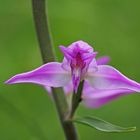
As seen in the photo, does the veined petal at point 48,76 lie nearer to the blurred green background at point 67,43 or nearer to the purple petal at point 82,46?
the purple petal at point 82,46

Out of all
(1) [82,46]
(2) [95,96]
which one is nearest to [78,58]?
(1) [82,46]

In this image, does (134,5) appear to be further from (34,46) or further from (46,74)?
(46,74)

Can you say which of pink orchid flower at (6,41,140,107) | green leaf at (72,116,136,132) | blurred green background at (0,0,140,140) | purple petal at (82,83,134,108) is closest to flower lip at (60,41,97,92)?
pink orchid flower at (6,41,140,107)

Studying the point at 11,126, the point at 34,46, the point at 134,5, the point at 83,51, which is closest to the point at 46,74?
the point at 83,51

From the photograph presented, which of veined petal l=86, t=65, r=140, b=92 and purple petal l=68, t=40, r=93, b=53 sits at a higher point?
purple petal l=68, t=40, r=93, b=53

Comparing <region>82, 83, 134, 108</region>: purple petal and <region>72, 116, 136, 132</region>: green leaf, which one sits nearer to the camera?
<region>72, 116, 136, 132</region>: green leaf

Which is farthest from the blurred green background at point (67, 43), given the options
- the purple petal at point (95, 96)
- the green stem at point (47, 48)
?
the green stem at point (47, 48)

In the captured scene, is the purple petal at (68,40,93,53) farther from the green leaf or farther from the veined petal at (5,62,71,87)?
Answer: the green leaf
